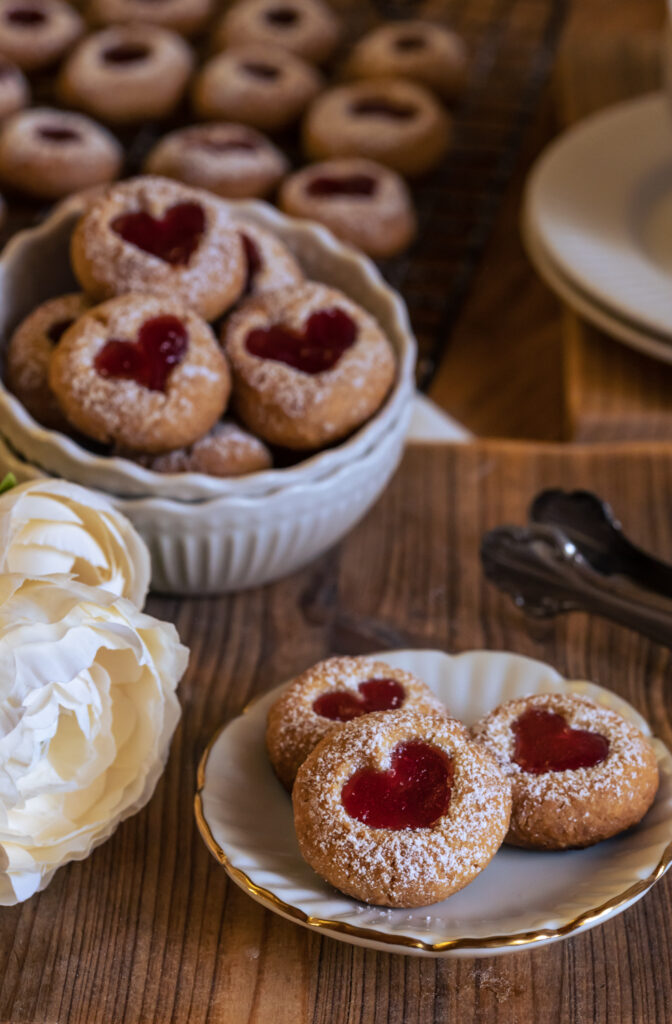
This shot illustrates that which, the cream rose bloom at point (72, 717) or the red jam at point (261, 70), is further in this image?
the red jam at point (261, 70)

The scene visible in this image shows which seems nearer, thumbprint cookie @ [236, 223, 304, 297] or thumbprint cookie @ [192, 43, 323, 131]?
thumbprint cookie @ [236, 223, 304, 297]

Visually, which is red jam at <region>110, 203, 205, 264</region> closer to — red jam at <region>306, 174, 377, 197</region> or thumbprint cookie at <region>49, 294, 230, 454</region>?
thumbprint cookie at <region>49, 294, 230, 454</region>

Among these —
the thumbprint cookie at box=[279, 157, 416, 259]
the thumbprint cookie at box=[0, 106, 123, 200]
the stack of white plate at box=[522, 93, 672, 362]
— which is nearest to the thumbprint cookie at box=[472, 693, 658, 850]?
the stack of white plate at box=[522, 93, 672, 362]

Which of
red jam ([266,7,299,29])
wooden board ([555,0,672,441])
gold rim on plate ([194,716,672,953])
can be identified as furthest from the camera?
red jam ([266,7,299,29])

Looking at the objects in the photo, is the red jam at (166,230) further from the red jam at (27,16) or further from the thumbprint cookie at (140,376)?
the red jam at (27,16)

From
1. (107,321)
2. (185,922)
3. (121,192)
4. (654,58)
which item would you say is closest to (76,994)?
(185,922)

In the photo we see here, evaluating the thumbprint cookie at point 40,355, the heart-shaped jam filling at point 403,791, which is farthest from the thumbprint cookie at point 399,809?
the thumbprint cookie at point 40,355

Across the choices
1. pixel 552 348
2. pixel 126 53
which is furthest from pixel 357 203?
pixel 126 53
